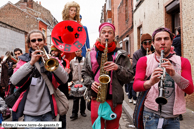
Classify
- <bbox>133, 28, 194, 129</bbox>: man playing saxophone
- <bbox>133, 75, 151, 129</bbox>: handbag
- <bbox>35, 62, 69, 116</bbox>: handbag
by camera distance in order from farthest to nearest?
<bbox>35, 62, 69, 116</bbox>: handbag → <bbox>133, 75, 151, 129</bbox>: handbag → <bbox>133, 28, 194, 129</bbox>: man playing saxophone

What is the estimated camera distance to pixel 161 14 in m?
7.86

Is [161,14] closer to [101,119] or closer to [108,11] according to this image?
[101,119]

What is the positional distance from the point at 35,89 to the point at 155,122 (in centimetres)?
142

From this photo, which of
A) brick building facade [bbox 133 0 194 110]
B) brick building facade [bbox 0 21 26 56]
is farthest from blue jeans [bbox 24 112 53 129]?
brick building facade [bbox 0 21 26 56]

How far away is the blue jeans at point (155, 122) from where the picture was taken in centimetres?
200

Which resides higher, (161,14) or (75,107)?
(161,14)

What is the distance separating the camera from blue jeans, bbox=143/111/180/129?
200cm

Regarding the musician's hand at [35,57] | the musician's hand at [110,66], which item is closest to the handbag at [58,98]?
the musician's hand at [35,57]

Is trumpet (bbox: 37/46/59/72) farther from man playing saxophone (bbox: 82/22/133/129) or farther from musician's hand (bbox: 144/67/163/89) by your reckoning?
musician's hand (bbox: 144/67/163/89)

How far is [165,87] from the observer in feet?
6.69

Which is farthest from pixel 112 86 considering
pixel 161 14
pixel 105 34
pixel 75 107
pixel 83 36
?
pixel 161 14

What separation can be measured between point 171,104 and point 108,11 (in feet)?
90.7

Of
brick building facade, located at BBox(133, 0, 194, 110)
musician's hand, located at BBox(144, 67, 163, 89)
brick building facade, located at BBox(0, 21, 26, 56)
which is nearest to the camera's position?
musician's hand, located at BBox(144, 67, 163, 89)

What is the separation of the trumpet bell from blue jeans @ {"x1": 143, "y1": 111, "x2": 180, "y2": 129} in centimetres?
114
